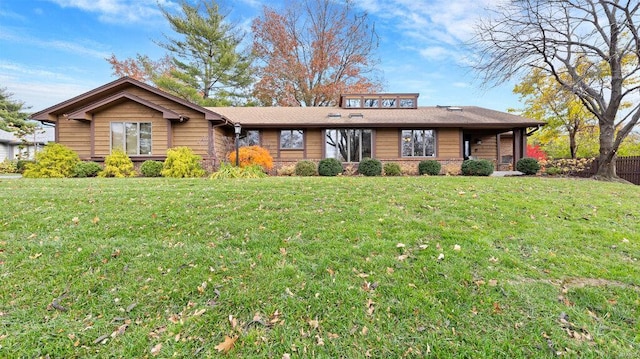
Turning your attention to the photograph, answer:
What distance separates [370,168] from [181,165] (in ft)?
25.6

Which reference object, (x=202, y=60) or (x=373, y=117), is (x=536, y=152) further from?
(x=202, y=60)

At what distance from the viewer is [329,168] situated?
42.8ft

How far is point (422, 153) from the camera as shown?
14.9m

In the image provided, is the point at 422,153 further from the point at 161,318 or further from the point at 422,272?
the point at 161,318

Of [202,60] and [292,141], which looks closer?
[292,141]

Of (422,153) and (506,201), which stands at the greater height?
(422,153)

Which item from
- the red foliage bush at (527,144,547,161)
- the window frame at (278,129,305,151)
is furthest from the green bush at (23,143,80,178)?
the red foliage bush at (527,144,547,161)

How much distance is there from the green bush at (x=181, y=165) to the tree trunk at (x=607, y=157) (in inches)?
623

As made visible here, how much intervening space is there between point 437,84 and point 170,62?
69.8 ft

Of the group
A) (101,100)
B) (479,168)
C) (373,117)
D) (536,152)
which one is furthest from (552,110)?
(101,100)

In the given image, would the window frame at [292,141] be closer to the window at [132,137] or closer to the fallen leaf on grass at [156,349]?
the window at [132,137]

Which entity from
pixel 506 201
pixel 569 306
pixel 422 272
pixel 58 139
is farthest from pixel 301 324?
pixel 58 139

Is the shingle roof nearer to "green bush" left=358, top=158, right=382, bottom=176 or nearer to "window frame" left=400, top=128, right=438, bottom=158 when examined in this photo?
"window frame" left=400, top=128, right=438, bottom=158

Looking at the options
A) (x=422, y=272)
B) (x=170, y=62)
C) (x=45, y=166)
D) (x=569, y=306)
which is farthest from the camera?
(x=170, y=62)
